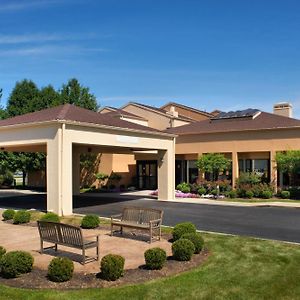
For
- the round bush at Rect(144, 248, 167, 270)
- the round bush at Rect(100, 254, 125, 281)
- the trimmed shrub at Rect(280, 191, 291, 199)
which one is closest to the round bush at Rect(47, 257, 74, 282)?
the round bush at Rect(100, 254, 125, 281)

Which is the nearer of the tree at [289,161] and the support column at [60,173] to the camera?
the support column at [60,173]

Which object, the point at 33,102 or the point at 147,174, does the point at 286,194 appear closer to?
the point at 147,174

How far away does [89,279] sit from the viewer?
28.8 ft

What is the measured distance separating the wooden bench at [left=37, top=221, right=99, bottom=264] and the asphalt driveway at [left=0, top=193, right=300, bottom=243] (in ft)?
20.3

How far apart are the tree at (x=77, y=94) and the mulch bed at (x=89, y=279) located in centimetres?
3090

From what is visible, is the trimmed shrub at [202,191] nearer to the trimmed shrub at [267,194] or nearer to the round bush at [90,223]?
the trimmed shrub at [267,194]

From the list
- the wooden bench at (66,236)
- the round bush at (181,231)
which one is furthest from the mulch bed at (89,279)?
the round bush at (181,231)

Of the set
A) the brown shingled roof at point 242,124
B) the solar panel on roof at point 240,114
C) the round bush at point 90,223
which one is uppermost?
the solar panel on roof at point 240,114

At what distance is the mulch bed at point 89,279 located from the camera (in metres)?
8.39

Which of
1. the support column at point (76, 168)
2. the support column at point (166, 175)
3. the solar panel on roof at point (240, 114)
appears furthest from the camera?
the solar panel on roof at point (240, 114)

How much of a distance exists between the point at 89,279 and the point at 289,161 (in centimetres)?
2253

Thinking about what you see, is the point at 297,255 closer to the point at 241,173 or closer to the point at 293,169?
the point at 293,169

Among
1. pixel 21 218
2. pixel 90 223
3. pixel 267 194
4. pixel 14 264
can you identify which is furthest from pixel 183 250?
pixel 267 194

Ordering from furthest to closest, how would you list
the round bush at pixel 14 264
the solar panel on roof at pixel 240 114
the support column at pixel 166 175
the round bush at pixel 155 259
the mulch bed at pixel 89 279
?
the solar panel on roof at pixel 240 114, the support column at pixel 166 175, the round bush at pixel 155 259, the round bush at pixel 14 264, the mulch bed at pixel 89 279
